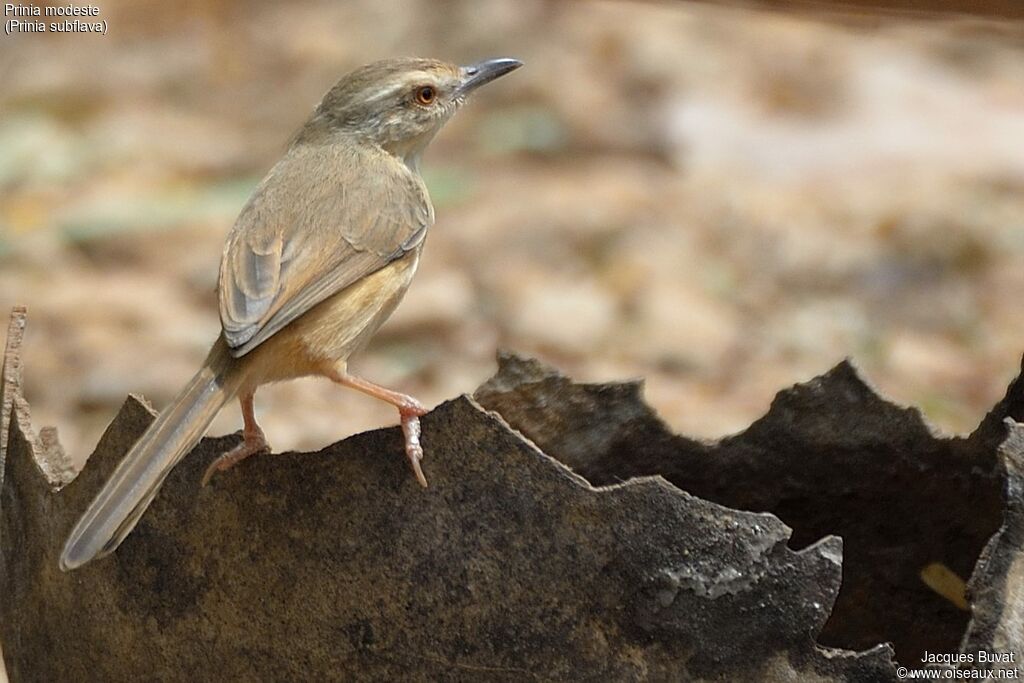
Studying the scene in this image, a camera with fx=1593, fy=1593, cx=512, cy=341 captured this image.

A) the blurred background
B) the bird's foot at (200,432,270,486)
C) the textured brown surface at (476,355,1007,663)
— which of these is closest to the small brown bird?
the bird's foot at (200,432,270,486)

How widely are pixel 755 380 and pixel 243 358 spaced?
3.53m

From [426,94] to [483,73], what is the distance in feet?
0.55

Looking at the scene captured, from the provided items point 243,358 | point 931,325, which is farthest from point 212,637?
point 931,325

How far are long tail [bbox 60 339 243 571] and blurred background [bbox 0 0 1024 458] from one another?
2.79 meters

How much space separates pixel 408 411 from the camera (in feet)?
9.27

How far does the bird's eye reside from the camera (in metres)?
4.28

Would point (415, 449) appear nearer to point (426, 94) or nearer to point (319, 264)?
point (319, 264)

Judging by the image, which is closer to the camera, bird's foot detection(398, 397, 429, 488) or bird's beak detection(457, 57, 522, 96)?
bird's foot detection(398, 397, 429, 488)

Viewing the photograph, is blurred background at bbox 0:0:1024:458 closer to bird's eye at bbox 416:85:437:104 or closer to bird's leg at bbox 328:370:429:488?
bird's eye at bbox 416:85:437:104

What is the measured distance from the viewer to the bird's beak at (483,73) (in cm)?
425

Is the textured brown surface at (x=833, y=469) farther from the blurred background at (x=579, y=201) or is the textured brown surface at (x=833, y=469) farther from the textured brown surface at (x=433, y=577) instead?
the blurred background at (x=579, y=201)

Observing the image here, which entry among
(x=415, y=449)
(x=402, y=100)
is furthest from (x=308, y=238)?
(x=415, y=449)

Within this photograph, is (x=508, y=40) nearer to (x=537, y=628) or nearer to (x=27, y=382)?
(x=27, y=382)

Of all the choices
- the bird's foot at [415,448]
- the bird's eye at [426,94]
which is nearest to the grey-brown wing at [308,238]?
the bird's eye at [426,94]
